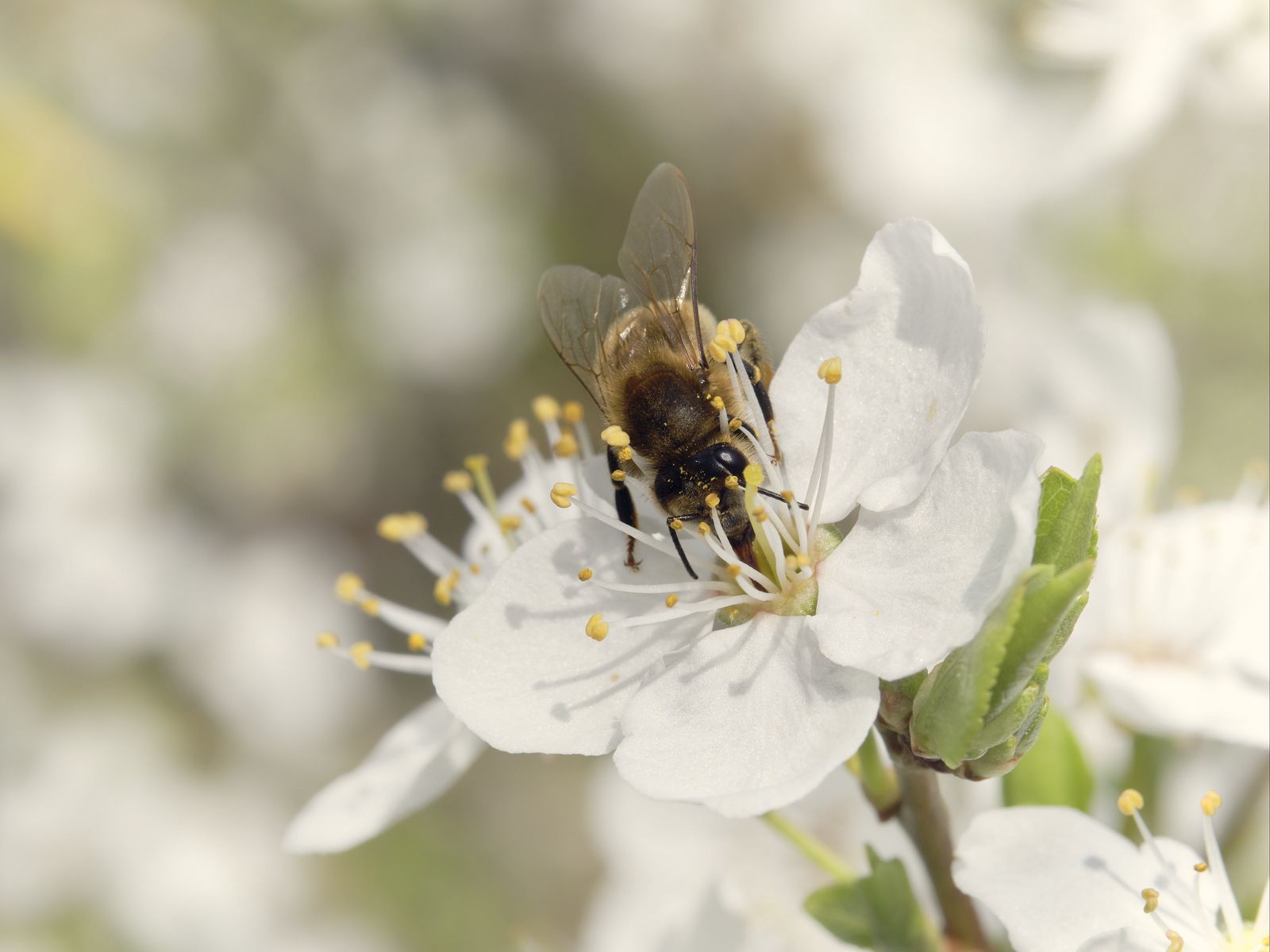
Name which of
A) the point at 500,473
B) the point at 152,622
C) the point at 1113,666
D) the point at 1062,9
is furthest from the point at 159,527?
the point at 1113,666

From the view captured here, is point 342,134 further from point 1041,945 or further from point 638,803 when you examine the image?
point 1041,945

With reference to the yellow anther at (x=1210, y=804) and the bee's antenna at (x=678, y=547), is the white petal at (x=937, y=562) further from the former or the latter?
the yellow anther at (x=1210, y=804)

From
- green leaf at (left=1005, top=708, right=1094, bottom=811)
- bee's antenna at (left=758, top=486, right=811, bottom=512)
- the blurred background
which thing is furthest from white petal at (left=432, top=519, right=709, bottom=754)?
the blurred background

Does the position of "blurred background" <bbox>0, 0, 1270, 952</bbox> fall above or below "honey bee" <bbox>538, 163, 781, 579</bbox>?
below

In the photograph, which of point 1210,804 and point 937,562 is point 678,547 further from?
point 1210,804

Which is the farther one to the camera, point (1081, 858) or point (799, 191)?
point (799, 191)

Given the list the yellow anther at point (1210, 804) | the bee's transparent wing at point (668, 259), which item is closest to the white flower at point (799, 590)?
the bee's transparent wing at point (668, 259)

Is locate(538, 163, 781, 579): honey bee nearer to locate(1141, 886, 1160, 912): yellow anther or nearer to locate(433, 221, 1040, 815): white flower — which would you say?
locate(433, 221, 1040, 815): white flower
